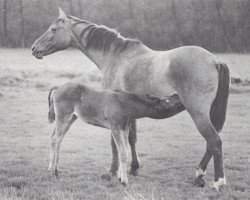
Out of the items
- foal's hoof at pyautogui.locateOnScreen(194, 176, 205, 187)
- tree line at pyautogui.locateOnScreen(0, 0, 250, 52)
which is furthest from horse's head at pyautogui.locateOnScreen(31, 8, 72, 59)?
foal's hoof at pyautogui.locateOnScreen(194, 176, 205, 187)

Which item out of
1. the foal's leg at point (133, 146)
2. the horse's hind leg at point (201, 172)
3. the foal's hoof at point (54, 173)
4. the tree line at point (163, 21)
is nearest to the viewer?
the horse's hind leg at point (201, 172)

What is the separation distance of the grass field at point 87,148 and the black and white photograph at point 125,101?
0.8 inches

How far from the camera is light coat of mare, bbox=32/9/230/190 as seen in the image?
201 inches

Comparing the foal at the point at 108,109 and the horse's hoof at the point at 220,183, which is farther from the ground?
the foal at the point at 108,109

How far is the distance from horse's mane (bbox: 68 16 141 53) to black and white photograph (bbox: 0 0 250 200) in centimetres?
2

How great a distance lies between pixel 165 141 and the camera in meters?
7.44

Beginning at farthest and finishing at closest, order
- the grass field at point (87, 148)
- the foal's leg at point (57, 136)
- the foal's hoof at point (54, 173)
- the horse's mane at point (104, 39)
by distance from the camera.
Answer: the horse's mane at point (104, 39)
the foal's leg at point (57, 136)
the foal's hoof at point (54, 173)
the grass field at point (87, 148)

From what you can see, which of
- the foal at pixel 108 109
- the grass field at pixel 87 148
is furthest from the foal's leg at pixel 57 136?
the grass field at pixel 87 148

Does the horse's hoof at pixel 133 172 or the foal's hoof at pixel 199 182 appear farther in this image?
the horse's hoof at pixel 133 172

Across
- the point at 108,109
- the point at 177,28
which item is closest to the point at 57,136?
the point at 108,109

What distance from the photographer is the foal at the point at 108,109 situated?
535 centimetres

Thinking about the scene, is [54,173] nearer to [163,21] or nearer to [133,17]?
[133,17]

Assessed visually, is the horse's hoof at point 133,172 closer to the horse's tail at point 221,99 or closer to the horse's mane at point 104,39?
the horse's tail at point 221,99

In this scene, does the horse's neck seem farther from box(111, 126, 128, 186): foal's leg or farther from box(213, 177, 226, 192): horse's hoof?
box(213, 177, 226, 192): horse's hoof
